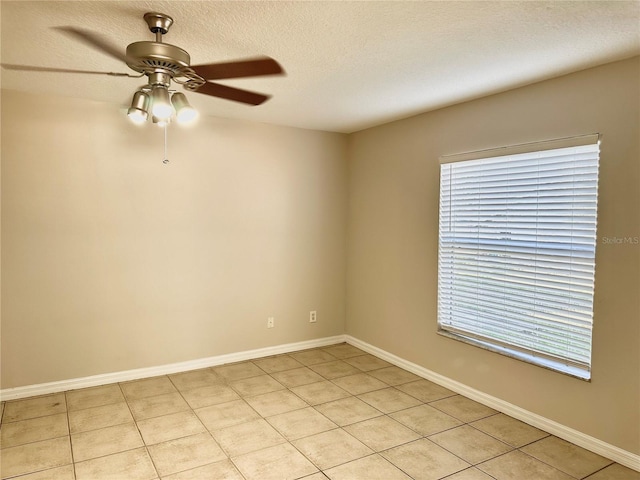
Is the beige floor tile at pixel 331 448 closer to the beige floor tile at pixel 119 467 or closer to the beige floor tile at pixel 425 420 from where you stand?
the beige floor tile at pixel 425 420

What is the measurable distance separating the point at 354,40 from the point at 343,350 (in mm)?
3370

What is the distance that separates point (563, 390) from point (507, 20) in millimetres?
2354

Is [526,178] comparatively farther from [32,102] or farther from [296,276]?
[32,102]

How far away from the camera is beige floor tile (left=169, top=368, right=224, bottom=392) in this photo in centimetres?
370

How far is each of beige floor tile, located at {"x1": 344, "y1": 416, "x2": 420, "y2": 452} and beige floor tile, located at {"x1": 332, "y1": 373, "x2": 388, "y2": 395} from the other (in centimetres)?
54

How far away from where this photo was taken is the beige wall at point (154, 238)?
134 inches

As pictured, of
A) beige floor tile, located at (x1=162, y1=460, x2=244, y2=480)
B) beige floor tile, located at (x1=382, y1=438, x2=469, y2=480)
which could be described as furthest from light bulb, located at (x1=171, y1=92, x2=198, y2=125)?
beige floor tile, located at (x1=382, y1=438, x2=469, y2=480)

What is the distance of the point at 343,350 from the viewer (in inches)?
186

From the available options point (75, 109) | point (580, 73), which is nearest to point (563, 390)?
point (580, 73)

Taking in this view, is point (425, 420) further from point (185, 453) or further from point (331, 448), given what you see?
point (185, 453)

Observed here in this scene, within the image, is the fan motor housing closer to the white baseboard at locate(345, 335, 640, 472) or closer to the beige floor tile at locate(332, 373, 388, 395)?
the beige floor tile at locate(332, 373, 388, 395)

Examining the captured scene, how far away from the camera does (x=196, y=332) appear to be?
13.5ft

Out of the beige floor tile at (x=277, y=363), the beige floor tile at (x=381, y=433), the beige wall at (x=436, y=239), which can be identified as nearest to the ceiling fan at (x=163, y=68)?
the beige wall at (x=436, y=239)

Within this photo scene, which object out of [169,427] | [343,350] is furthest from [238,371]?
[343,350]
